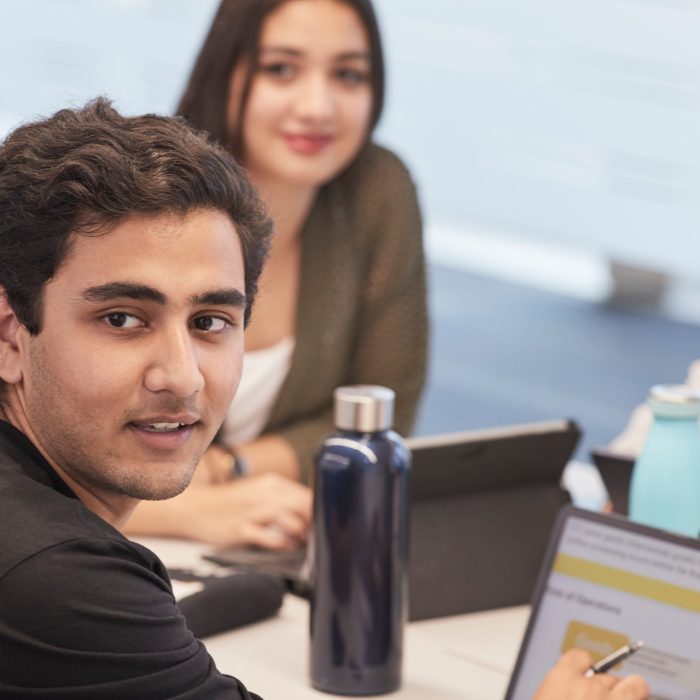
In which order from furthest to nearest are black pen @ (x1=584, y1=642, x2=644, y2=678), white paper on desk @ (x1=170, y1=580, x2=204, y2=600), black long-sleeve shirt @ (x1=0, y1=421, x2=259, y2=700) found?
white paper on desk @ (x1=170, y1=580, x2=204, y2=600)
black pen @ (x1=584, y1=642, x2=644, y2=678)
black long-sleeve shirt @ (x1=0, y1=421, x2=259, y2=700)

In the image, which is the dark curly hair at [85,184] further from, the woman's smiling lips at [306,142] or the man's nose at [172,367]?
the woman's smiling lips at [306,142]

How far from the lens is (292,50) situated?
239 cm

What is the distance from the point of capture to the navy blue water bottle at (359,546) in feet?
5.10

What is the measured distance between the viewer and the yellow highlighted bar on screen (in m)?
1.47

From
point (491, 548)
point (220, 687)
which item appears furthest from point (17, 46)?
point (220, 687)

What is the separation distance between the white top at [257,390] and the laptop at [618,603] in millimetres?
1005

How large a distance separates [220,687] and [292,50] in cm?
143

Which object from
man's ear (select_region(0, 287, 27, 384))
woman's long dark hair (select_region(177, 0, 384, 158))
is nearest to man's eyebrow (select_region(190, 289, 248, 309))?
man's ear (select_region(0, 287, 27, 384))

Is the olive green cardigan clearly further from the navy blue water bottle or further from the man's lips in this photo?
the man's lips

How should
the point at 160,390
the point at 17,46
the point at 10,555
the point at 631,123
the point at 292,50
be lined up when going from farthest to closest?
1. the point at 17,46
2. the point at 631,123
3. the point at 292,50
4. the point at 160,390
5. the point at 10,555

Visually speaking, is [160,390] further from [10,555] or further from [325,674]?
[325,674]

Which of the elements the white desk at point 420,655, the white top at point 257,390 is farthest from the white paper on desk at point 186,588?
the white top at point 257,390

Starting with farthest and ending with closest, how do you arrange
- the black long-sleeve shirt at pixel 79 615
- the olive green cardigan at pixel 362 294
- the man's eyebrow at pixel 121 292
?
the olive green cardigan at pixel 362 294 → the man's eyebrow at pixel 121 292 → the black long-sleeve shirt at pixel 79 615

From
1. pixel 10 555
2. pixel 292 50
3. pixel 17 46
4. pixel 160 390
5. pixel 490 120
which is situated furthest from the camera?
pixel 17 46
